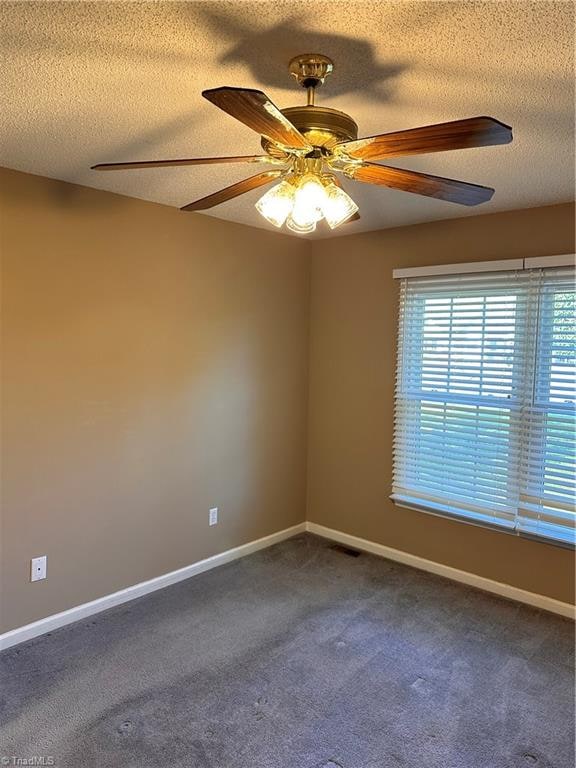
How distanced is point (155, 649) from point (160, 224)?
7.67ft

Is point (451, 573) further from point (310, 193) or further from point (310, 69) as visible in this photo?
point (310, 69)

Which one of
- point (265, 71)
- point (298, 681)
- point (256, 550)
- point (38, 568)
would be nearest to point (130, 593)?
point (38, 568)

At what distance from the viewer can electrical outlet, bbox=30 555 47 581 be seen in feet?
8.92

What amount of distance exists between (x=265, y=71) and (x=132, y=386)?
197 cm

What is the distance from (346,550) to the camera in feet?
12.9

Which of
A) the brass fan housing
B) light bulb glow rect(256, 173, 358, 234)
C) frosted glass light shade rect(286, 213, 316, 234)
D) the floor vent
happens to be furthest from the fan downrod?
the floor vent

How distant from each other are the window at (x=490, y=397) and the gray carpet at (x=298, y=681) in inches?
23.6

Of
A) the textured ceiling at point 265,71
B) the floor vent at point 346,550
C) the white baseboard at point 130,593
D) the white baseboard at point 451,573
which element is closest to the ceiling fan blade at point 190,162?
the textured ceiling at point 265,71

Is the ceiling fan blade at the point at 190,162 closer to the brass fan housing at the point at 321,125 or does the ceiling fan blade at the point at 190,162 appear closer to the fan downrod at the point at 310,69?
the brass fan housing at the point at 321,125

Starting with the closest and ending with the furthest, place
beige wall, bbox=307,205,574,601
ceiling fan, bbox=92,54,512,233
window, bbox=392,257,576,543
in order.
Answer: ceiling fan, bbox=92,54,512,233 < window, bbox=392,257,576,543 < beige wall, bbox=307,205,574,601

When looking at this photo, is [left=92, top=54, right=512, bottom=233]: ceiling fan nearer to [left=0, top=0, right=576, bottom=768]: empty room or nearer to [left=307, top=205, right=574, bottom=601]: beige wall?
[left=0, top=0, right=576, bottom=768]: empty room

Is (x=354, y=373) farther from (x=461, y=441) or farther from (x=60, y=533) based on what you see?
(x=60, y=533)

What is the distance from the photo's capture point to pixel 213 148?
2195 mm

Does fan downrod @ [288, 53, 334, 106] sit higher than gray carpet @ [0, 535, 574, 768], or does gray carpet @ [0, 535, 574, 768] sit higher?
fan downrod @ [288, 53, 334, 106]
